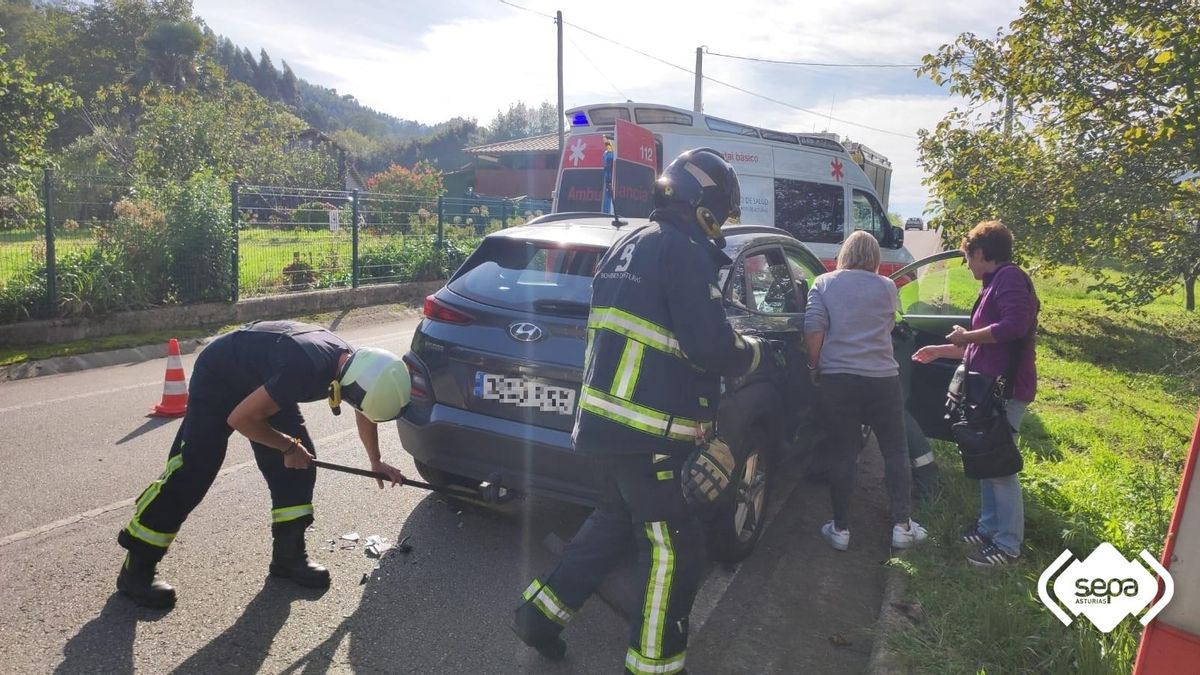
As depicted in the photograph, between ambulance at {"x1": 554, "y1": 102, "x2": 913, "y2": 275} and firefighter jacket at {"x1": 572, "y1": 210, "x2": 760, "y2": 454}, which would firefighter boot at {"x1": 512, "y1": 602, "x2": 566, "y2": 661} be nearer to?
firefighter jacket at {"x1": 572, "y1": 210, "x2": 760, "y2": 454}

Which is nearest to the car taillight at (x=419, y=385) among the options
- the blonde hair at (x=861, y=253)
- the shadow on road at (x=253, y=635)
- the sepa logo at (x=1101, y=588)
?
the shadow on road at (x=253, y=635)

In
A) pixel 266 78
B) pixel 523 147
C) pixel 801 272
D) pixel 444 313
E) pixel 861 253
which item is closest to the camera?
pixel 444 313

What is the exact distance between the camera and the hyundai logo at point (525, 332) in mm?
3453

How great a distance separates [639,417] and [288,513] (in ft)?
5.85

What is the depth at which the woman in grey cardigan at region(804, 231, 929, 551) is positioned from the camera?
380 centimetres

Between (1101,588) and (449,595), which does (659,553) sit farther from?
(1101,588)

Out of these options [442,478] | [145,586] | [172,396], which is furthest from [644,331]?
[172,396]

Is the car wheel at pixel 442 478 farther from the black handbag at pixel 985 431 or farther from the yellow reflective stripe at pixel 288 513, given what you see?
the black handbag at pixel 985 431

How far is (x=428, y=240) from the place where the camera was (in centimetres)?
1414

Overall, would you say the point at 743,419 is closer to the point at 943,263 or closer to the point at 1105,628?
the point at 1105,628

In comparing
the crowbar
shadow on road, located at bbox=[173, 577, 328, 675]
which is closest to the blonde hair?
the crowbar

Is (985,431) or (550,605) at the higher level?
(985,431)

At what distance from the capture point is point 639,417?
97.4 inches

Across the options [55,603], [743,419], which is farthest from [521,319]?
[55,603]
